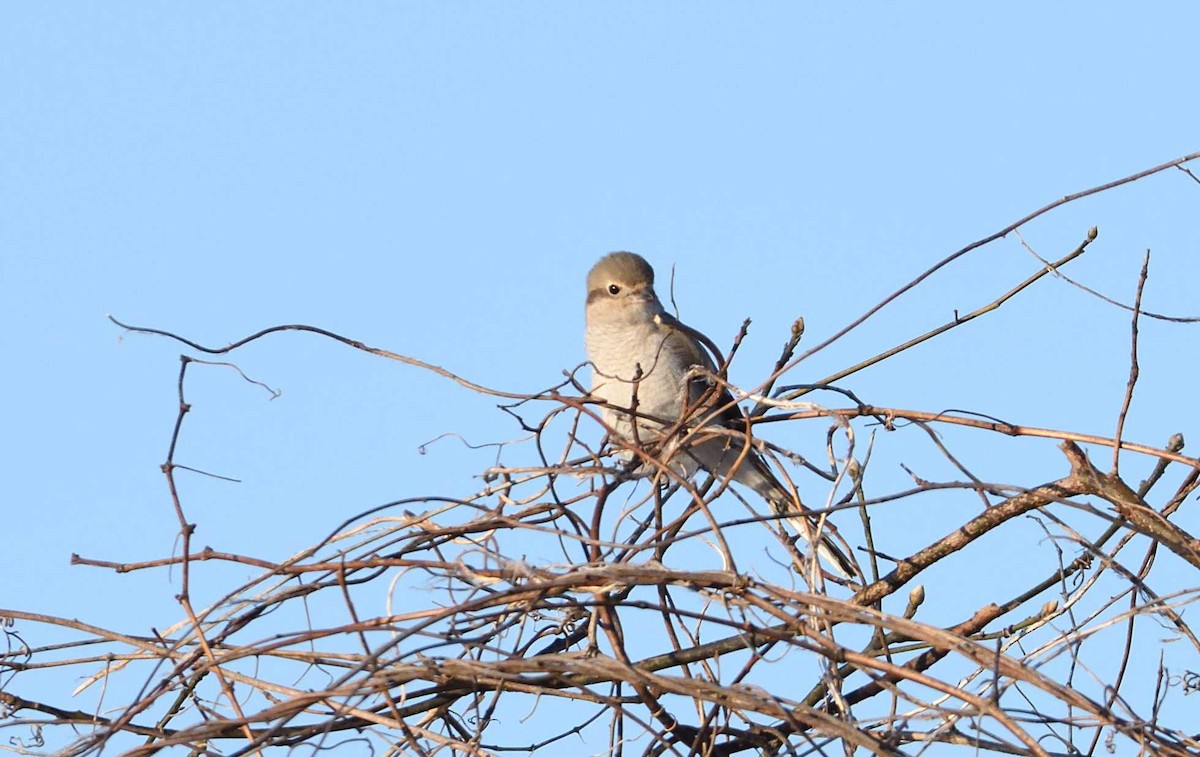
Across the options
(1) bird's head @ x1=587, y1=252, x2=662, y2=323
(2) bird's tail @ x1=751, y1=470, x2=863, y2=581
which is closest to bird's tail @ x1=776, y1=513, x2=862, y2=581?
(2) bird's tail @ x1=751, y1=470, x2=863, y2=581

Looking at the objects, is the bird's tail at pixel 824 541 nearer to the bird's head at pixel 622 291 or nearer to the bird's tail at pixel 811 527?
the bird's tail at pixel 811 527

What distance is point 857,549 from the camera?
3846 mm

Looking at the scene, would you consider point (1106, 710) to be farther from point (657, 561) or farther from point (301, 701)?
point (301, 701)

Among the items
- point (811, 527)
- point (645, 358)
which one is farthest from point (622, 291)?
point (811, 527)

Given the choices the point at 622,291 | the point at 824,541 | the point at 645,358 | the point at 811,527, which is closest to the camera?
the point at 811,527

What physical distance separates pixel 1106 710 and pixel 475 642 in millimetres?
1178

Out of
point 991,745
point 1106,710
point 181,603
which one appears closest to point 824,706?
point 991,745

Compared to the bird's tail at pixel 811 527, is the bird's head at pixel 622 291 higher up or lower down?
higher up

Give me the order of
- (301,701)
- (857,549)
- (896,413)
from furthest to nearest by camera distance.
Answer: (857,549) < (896,413) < (301,701)

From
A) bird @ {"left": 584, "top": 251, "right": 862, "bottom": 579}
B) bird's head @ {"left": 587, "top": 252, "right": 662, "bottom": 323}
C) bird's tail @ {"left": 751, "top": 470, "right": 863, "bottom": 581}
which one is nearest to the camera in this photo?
bird's tail @ {"left": 751, "top": 470, "right": 863, "bottom": 581}

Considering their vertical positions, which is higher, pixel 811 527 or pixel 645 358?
pixel 645 358

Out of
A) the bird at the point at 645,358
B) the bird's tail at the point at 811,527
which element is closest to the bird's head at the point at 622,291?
the bird at the point at 645,358

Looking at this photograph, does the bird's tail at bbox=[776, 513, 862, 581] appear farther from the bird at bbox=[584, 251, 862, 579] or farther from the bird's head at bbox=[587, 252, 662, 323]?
the bird's head at bbox=[587, 252, 662, 323]

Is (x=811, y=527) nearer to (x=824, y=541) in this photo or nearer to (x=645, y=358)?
(x=824, y=541)
